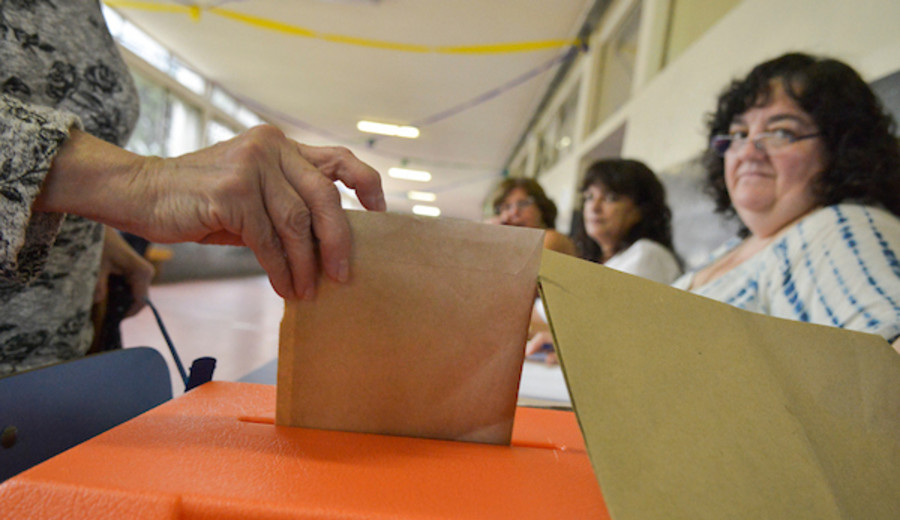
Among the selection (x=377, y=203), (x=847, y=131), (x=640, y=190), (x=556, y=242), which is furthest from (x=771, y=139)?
(x=556, y=242)

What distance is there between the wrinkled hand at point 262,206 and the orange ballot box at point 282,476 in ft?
0.39

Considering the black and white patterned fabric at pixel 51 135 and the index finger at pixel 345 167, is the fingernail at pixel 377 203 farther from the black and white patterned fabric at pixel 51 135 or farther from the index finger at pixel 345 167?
the black and white patterned fabric at pixel 51 135

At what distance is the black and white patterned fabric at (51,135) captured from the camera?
36 centimetres

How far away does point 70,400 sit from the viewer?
366 millimetres

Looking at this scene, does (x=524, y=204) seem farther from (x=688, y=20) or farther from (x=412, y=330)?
(x=412, y=330)

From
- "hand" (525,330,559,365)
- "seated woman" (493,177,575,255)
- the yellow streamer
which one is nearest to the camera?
"hand" (525,330,559,365)

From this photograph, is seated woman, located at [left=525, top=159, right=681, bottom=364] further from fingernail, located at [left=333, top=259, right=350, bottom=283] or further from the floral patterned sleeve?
the floral patterned sleeve

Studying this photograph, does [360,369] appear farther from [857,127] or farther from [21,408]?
[857,127]

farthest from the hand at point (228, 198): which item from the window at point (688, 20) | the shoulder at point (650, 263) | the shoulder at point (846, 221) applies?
the window at point (688, 20)

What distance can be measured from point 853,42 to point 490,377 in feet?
4.18

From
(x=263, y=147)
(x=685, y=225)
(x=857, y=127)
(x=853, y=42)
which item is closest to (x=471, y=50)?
(x=685, y=225)

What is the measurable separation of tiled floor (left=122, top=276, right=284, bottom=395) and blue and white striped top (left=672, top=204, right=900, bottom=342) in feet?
3.90

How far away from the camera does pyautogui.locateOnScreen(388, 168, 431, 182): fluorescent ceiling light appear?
8336 mm

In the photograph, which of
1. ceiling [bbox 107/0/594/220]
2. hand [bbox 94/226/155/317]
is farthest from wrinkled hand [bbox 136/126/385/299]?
ceiling [bbox 107/0/594/220]
